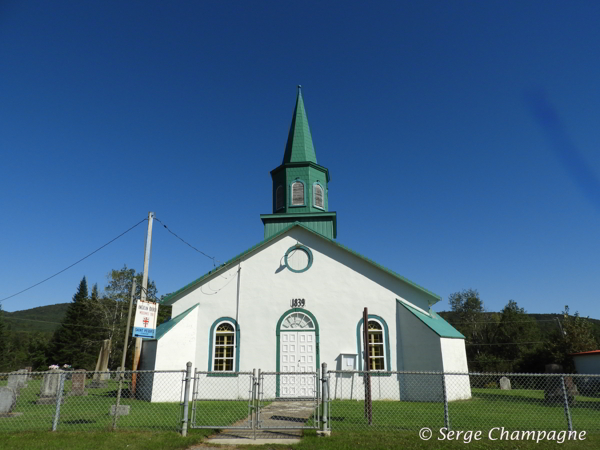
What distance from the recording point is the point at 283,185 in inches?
935

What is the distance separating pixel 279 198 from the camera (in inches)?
935

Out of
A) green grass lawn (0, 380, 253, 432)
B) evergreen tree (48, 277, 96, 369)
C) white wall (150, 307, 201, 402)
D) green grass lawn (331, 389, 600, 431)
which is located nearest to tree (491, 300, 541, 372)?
green grass lawn (331, 389, 600, 431)

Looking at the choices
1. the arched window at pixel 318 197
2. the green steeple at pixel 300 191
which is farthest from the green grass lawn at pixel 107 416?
the arched window at pixel 318 197

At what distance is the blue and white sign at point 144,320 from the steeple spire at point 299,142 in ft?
47.7

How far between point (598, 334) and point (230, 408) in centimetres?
4797

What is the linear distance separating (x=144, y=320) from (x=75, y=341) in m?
49.5

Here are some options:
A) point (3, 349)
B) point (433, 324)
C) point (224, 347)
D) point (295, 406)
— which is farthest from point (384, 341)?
point (3, 349)

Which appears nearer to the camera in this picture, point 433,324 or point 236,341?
point 433,324

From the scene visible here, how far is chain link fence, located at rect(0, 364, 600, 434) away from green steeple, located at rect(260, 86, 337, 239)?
26.7 feet

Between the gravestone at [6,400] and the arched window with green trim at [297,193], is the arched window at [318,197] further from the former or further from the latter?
the gravestone at [6,400]

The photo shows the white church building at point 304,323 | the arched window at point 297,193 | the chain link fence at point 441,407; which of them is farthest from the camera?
the arched window at point 297,193

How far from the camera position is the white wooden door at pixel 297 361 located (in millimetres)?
17406

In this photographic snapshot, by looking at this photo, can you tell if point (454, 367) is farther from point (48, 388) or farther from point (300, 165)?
point (48, 388)

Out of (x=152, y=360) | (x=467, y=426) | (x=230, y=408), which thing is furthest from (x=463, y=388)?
(x=152, y=360)
